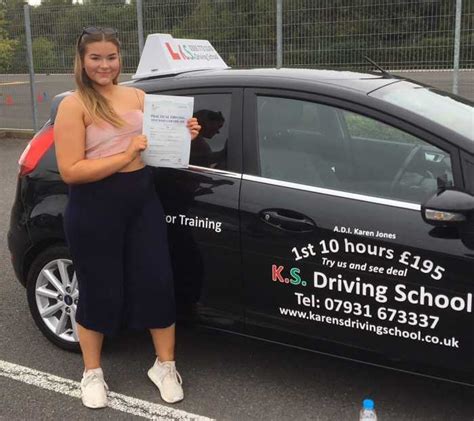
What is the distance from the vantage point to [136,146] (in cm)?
273

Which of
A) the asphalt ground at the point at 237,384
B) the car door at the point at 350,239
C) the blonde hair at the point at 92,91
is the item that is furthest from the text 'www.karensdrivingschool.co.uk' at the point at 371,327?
the blonde hair at the point at 92,91

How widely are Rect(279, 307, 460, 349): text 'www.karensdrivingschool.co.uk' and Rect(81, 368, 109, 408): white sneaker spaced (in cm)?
98

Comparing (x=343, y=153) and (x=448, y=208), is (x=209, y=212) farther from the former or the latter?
(x=448, y=208)

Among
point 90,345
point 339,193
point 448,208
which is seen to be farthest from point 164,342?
point 448,208

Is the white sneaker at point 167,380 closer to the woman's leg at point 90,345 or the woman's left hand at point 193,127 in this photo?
the woman's leg at point 90,345

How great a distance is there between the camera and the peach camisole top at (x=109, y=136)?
274cm

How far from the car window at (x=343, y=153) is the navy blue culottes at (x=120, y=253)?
1.96 feet

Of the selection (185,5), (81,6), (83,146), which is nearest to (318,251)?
(83,146)

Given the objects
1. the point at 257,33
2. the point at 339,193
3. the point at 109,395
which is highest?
the point at 257,33

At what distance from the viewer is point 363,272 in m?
2.62

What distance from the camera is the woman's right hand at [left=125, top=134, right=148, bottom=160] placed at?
2.73m

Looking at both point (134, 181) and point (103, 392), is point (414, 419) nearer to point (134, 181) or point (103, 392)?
point (103, 392)

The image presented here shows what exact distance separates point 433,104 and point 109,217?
162 centimetres

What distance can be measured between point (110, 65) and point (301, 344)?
5.03 ft
